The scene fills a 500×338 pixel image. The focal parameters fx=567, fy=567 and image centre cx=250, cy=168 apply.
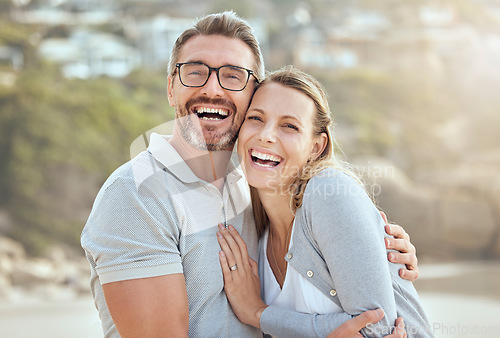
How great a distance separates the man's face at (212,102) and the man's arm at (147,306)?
2.17 ft

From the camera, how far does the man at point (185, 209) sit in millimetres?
1842

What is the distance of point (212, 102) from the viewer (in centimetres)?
232

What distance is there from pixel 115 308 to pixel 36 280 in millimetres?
11797

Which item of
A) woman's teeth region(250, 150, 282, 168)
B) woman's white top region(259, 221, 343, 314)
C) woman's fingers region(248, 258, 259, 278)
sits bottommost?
woman's white top region(259, 221, 343, 314)

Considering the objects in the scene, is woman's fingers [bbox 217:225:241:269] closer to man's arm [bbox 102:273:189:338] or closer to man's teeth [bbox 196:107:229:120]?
man's arm [bbox 102:273:189:338]

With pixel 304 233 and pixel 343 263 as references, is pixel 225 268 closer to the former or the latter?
pixel 304 233

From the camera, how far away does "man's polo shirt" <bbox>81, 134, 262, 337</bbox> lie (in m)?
1.85

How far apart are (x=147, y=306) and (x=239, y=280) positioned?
0.38m

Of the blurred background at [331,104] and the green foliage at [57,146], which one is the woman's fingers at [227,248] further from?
the green foliage at [57,146]

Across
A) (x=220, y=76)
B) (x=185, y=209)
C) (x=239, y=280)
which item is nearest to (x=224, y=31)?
(x=220, y=76)

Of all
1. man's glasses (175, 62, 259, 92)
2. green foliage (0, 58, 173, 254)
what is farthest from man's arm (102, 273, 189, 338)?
green foliage (0, 58, 173, 254)

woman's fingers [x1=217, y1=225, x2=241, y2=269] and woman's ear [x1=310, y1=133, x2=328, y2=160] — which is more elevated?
woman's ear [x1=310, y1=133, x2=328, y2=160]

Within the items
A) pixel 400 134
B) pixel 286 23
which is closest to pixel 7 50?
pixel 286 23

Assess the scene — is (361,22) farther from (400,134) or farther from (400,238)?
(400,238)
